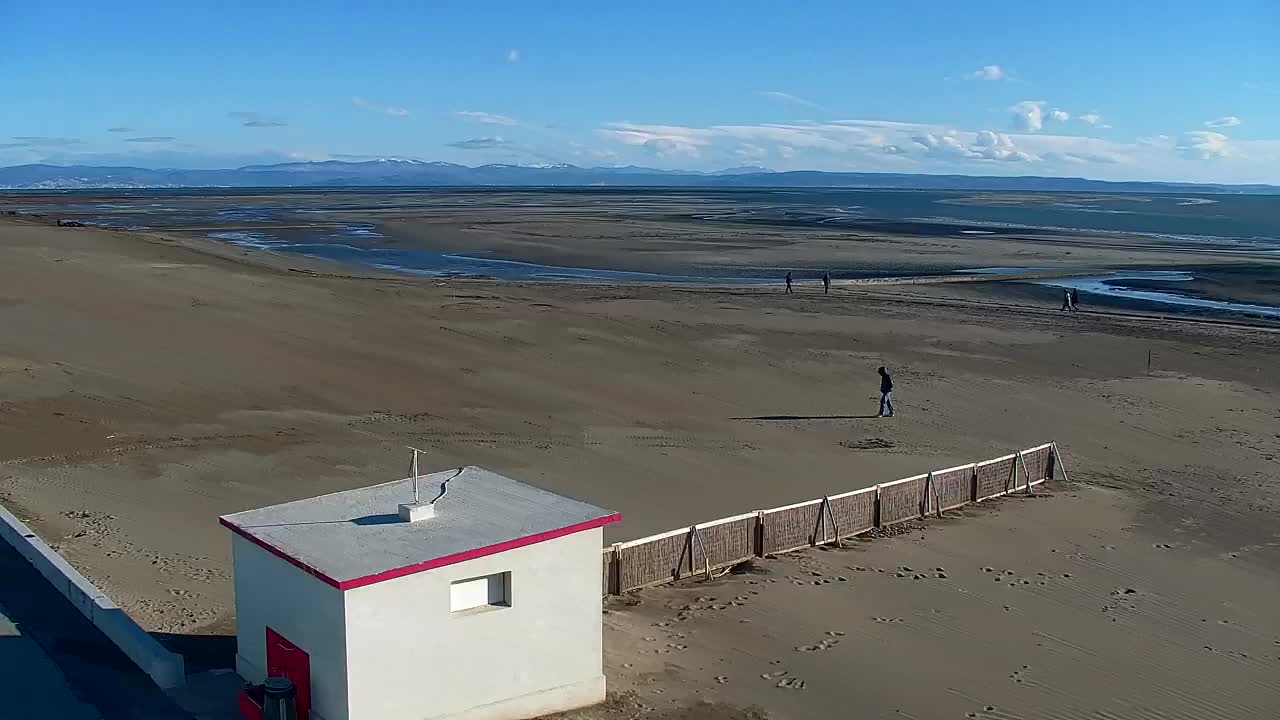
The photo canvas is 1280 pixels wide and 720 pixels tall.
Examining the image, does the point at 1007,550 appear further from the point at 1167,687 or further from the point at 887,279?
the point at 887,279

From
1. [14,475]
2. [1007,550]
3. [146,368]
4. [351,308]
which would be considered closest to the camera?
[1007,550]

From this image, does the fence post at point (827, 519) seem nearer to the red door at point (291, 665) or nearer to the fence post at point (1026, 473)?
the fence post at point (1026, 473)

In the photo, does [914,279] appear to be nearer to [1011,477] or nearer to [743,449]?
[743,449]

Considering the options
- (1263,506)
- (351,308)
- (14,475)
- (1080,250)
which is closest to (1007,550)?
(1263,506)

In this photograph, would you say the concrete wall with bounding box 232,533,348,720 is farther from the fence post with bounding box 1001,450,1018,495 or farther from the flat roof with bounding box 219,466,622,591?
the fence post with bounding box 1001,450,1018,495

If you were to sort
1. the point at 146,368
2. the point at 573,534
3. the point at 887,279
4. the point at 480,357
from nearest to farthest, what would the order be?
the point at 573,534 → the point at 146,368 → the point at 480,357 → the point at 887,279

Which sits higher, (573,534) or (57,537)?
(573,534)

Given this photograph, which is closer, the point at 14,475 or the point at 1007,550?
the point at 1007,550

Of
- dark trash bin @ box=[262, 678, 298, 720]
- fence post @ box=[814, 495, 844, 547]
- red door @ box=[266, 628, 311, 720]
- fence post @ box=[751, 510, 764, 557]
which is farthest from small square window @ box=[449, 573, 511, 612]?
fence post @ box=[814, 495, 844, 547]
